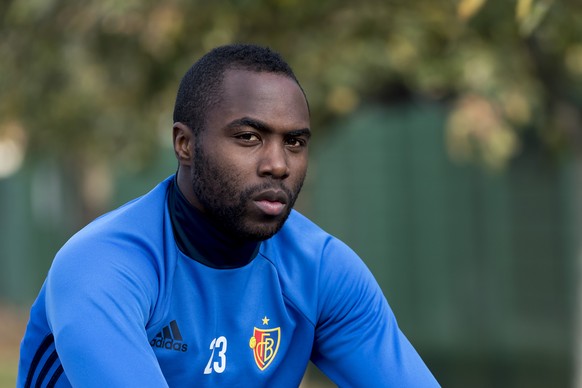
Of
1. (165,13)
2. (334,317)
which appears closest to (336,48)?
(165,13)

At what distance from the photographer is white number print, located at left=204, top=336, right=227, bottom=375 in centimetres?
312

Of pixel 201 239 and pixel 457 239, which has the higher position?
pixel 457 239

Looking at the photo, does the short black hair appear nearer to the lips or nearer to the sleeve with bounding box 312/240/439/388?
the lips

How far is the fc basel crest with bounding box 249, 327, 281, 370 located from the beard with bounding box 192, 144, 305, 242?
291mm

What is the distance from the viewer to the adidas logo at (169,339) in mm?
3041

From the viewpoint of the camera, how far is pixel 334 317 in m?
3.30

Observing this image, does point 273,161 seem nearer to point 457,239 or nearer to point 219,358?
point 219,358

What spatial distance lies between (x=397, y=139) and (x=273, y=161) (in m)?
12.9

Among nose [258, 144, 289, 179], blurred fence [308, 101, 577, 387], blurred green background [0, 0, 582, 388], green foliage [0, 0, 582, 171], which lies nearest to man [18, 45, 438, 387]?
nose [258, 144, 289, 179]

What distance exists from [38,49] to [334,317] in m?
6.27

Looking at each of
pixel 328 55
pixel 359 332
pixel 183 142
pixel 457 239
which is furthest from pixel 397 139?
pixel 183 142

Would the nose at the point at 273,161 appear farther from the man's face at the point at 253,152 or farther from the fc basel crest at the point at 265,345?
the fc basel crest at the point at 265,345

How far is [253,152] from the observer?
2.99m

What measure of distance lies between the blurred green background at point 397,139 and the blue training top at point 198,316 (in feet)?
5.36
